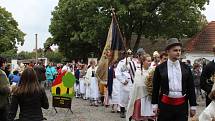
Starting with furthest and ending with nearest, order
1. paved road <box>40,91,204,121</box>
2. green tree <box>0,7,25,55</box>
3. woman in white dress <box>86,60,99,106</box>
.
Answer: green tree <box>0,7,25,55</box>
woman in white dress <box>86,60,99,106</box>
paved road <box>40,91,204,121</box>

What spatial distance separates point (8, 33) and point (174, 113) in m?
73.5

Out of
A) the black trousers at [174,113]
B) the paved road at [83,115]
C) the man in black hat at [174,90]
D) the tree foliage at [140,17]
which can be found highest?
the tree foliage at [140,17]

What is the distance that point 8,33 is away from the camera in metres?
78.9

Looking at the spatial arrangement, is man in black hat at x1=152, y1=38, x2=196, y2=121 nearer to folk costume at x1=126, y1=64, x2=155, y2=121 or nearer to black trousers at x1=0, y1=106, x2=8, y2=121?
black trousers at x1=0, y1=106, x2=8, y2=121

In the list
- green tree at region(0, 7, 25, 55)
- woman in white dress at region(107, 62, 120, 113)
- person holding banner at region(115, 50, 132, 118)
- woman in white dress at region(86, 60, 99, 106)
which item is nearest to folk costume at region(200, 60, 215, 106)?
person holding banner at region(115, 50, 132, 118)

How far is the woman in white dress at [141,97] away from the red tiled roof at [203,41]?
123 ft

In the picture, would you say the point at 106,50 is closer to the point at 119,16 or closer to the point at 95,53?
the point at 119,16

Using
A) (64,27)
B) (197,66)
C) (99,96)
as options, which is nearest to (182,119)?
(99,96)

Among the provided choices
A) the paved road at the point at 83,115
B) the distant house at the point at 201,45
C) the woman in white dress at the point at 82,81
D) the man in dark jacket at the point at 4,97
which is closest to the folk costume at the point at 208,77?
the man in dark jacket at the point at 4,97

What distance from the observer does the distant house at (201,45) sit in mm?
48250

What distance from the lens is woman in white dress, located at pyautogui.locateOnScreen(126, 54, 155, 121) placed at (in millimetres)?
10977

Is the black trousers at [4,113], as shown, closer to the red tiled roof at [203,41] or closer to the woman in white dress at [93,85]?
the woman in white dress at [93,85]

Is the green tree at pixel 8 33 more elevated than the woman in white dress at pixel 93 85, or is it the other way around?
the green tree at pixel 8 33

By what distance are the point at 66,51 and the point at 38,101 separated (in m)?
51.2
